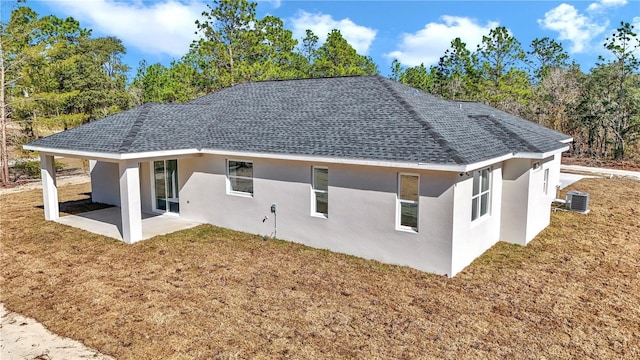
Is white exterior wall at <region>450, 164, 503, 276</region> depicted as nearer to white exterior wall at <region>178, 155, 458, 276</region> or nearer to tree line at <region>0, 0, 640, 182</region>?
white exterior wall at <region>178, 155, 458, 276</region>

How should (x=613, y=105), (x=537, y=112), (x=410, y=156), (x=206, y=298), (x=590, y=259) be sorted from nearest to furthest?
(x=206, y=298), (x=410, y=156), (x=590, y=259), (x=613, y=105), (x=537, y=112)

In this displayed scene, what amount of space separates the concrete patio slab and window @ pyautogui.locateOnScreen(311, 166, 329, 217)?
4.66 meters

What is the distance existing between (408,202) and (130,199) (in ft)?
24.7

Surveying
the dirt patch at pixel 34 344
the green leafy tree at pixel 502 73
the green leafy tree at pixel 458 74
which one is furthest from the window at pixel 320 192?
the green leafy tree at pixel 458 74

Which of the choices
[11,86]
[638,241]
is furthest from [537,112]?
[11,86]

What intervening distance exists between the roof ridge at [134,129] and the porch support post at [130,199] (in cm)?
46

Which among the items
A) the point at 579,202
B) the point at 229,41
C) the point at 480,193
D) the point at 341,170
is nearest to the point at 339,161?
the point at 341,170

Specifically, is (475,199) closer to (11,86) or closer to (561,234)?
(561,234)

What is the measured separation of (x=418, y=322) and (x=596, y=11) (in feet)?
112

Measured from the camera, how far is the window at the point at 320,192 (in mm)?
10727

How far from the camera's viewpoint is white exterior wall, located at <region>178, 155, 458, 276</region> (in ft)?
29.3

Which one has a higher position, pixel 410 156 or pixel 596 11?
pixel 596 11

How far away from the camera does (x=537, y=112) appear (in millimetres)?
33656

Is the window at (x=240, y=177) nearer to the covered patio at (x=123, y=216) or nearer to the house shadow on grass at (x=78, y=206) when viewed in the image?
the covered patio at (x=123, y=216)
